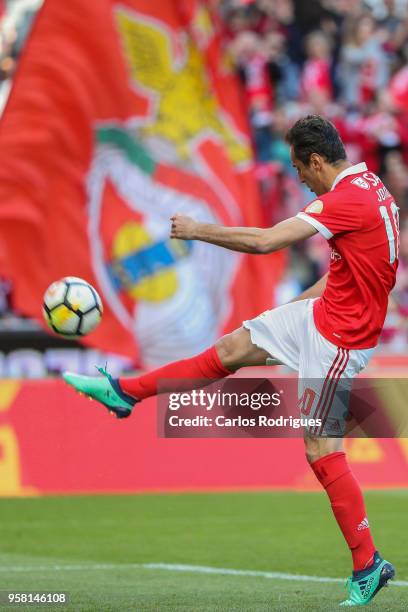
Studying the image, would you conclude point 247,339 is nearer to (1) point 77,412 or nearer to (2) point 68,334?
(2) point 68,334

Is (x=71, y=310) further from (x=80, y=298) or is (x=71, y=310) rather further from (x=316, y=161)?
(x=316, y=161)

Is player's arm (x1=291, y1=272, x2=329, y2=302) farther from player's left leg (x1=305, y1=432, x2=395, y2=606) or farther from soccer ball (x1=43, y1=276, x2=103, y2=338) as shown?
soccer ball (x1=43, y1=276, x2=103, y2=338)

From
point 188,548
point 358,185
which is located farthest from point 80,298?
point 188,548

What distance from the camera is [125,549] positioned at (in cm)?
924

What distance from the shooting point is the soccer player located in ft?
20.0

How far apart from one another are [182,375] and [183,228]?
103 cm

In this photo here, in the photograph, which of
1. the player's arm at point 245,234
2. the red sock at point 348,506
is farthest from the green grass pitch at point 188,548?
the player's arm at point 245,234

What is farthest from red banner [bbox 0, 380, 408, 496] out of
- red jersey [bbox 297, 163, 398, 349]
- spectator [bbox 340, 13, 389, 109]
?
spectator [bbox 340, 13, 389, 109]

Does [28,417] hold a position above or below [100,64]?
below

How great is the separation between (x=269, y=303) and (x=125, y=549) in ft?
20.5

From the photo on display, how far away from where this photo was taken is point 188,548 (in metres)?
9.23

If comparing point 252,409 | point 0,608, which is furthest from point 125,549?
point 0,608

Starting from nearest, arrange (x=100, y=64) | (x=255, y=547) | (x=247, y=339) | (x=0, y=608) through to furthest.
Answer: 1. (x=0, y=608)
2. (x=247, y=339)
3. (x=255, y=547)
4. (x=100, y=64)

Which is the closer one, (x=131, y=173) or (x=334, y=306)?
(x=334, y=306)
